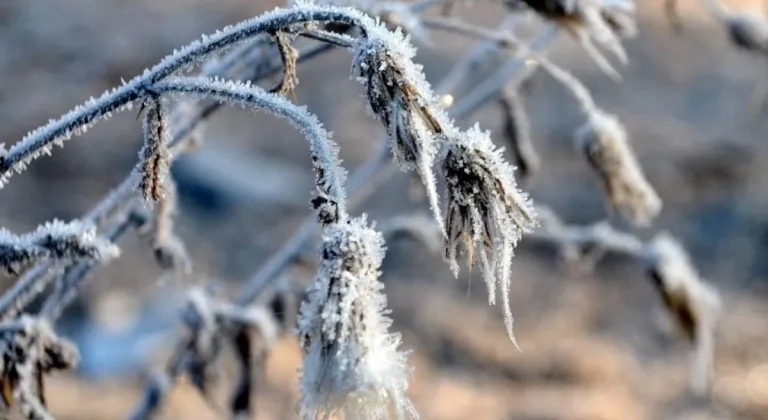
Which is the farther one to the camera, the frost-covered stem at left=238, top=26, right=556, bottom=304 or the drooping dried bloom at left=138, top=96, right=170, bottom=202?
the frost-covered stem at left=238, top=26, right=556, bottom=304

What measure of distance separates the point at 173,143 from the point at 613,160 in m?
0.57

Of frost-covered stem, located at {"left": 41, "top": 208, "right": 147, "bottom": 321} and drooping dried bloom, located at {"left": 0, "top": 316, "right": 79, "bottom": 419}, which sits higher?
frost-covered stem, located at {"left": 41, "top": 208, "right": 147, "bottom": 321}

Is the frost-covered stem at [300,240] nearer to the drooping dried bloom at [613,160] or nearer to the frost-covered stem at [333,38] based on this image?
the drooping dried bloom at [613,160]

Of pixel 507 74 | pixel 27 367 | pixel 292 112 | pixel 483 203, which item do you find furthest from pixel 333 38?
pixel 507 74

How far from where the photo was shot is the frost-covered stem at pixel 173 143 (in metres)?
1.02

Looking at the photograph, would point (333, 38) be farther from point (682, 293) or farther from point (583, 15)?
point (682, 293)

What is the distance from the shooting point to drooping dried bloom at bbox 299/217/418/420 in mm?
660

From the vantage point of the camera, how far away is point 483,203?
75 cm

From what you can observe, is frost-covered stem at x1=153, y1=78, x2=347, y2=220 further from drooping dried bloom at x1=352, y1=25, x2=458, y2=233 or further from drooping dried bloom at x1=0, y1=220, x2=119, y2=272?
drooping dried bloom at x1=0, y1=220, x2=119, y2=272

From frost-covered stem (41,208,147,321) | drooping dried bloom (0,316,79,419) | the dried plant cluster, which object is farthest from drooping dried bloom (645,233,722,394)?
drooping dried bloom (0,316,79,419)

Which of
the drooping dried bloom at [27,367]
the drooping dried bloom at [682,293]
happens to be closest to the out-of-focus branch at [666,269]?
the drooping dried bloom at [682,293]

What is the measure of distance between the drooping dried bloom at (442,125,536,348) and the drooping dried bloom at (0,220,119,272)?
0.37 metres

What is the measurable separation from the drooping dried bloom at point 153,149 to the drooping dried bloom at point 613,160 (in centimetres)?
61

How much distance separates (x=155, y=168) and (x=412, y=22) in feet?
1.39
